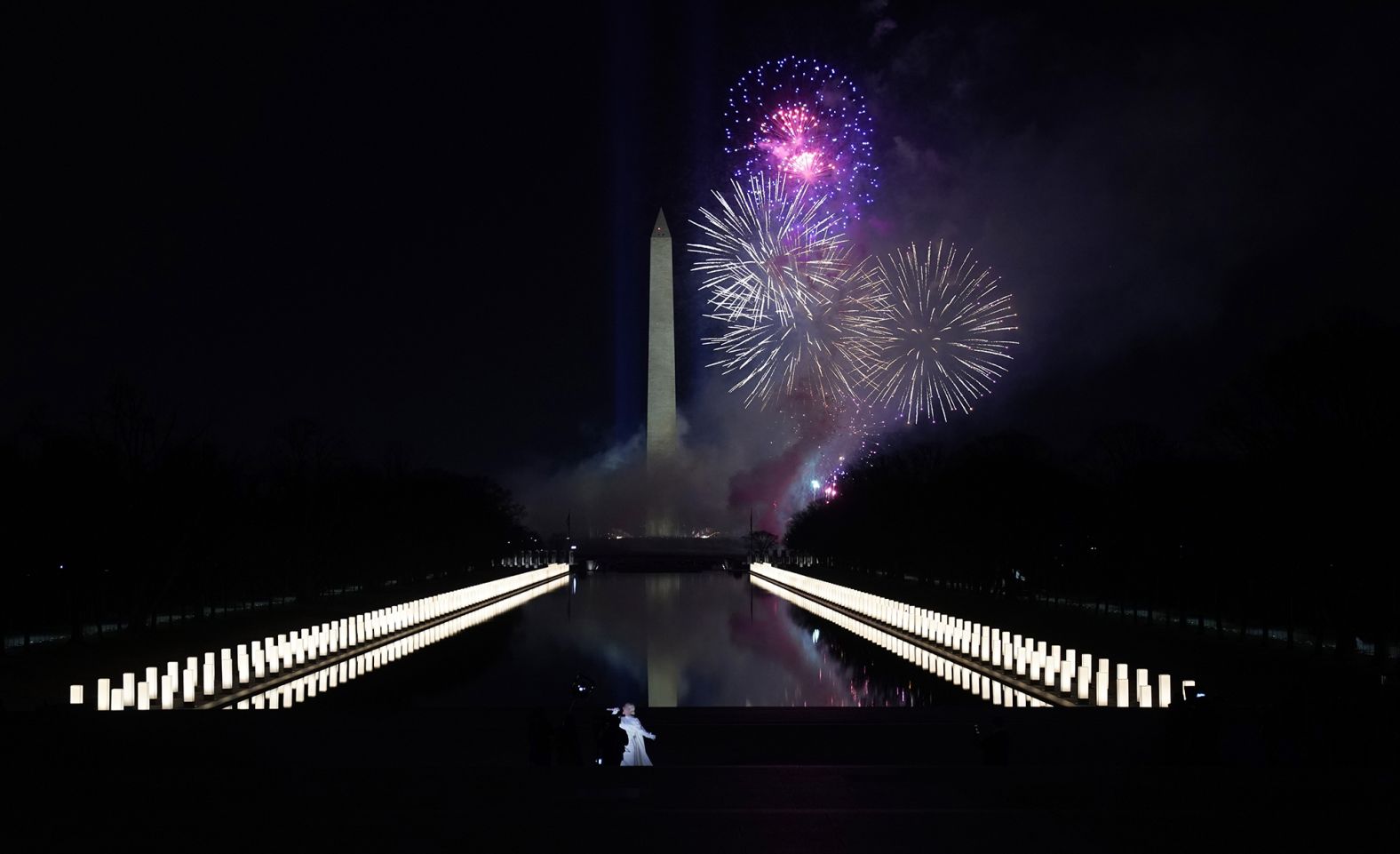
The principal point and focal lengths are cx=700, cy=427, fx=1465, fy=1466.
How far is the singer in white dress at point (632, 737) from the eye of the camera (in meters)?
17.7

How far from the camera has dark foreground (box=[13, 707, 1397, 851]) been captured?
14.4m

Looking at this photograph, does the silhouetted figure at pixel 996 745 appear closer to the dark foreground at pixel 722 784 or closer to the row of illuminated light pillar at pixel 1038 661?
the dark foreground at pixel 722 784

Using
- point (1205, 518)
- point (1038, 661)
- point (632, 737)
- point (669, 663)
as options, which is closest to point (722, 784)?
point (632, 737)

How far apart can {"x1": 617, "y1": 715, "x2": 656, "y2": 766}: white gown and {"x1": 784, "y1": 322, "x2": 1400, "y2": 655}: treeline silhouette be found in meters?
22.8

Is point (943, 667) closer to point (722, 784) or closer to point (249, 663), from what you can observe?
point (249, 663)

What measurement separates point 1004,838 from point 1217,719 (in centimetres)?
550

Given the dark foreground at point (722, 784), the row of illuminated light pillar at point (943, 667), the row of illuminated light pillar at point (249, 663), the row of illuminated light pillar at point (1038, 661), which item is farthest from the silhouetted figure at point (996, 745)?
the row of illuminated light pillar at point (249, 663)

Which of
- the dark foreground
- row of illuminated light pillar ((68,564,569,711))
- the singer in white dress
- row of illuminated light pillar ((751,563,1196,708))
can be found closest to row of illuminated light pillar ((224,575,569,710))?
row of illuminated light pillar ((68,564,569,711))

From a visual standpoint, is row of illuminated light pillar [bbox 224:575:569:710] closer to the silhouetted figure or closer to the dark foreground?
the dark foreground

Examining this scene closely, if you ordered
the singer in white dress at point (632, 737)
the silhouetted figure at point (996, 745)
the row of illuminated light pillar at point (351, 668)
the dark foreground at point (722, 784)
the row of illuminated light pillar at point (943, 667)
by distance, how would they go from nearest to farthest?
1. the dark foreground at point (722, 784)
2. the singer in white dress at point (632, 737)
3. the silhouetted figure at point (996, 745)
4. the row of illuminated light pillar at point (943, 667)
5. the row of illuminated light pillar at point (351, 668)

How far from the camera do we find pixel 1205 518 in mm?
48781

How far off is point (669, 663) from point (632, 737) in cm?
2061

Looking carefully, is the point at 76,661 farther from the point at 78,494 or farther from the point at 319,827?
the point at 319,827

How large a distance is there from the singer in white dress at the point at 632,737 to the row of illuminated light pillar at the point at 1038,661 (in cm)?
784
